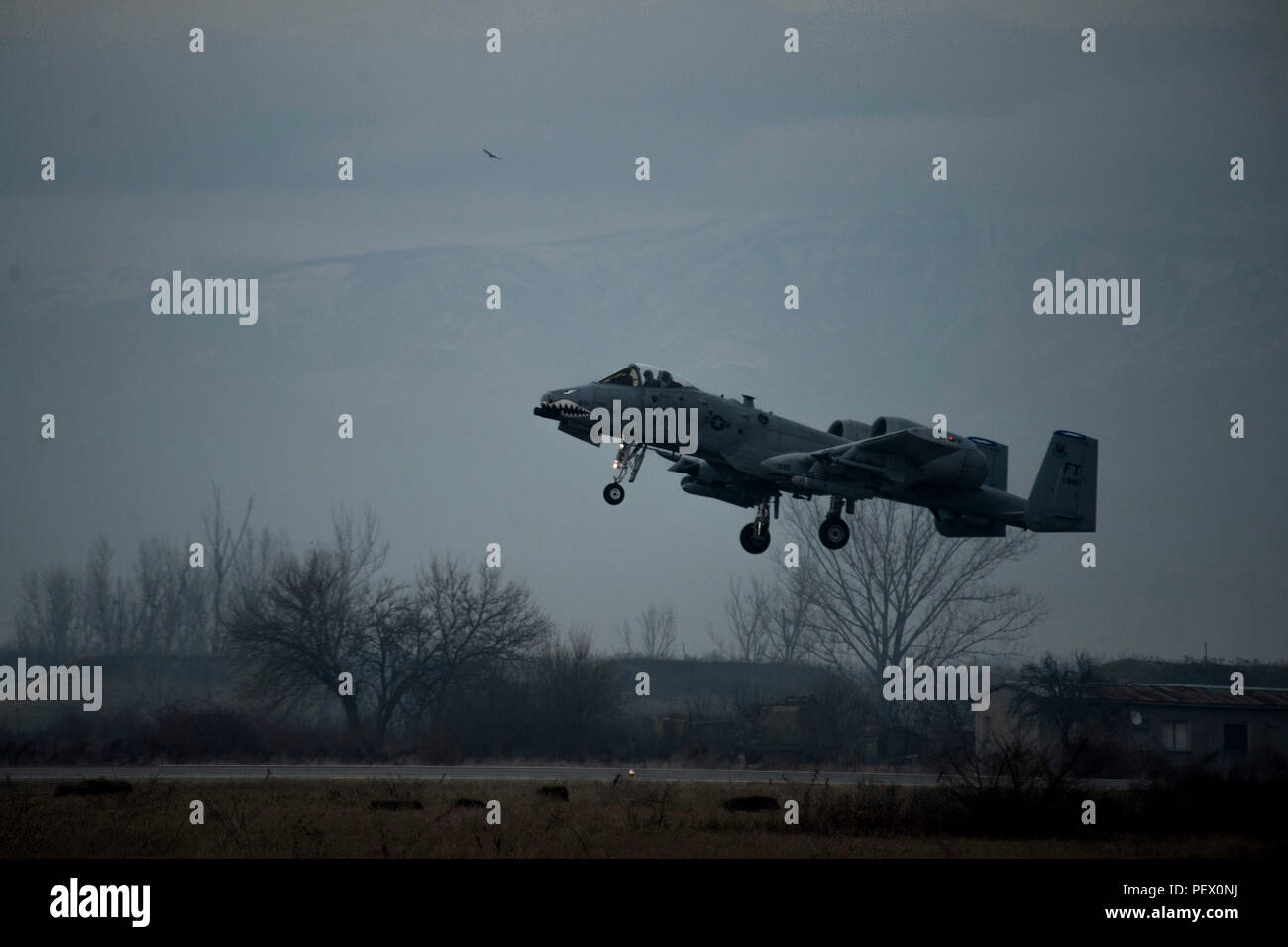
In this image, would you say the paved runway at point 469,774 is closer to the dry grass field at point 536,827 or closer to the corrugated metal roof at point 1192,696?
the dry grass field at point 536,827

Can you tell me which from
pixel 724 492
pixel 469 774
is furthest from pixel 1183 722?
pixel 469 774

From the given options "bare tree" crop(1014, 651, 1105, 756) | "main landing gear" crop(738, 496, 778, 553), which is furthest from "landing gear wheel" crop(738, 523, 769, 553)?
"bare tree" crop(1014, 651, 1105, 756)

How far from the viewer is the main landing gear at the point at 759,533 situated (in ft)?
113

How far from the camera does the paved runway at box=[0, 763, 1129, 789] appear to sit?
112ft

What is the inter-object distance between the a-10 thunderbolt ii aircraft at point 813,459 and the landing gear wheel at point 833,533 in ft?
0.11

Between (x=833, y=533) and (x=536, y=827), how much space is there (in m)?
13.0

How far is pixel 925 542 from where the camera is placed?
201 ft

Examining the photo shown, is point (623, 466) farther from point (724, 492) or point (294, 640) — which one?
point (294, 640)

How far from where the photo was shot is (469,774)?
36750 millimetres
